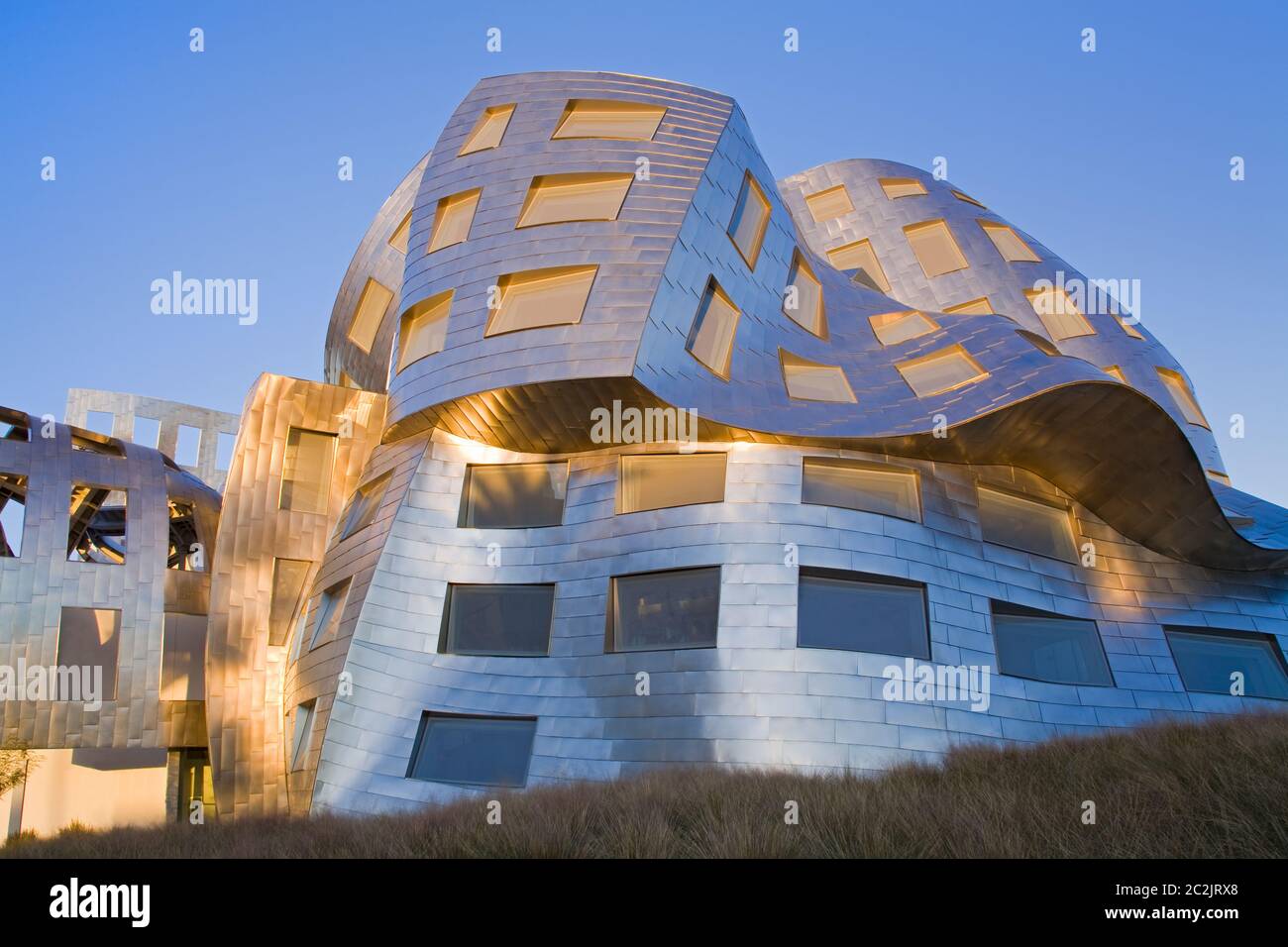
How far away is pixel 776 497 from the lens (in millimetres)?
17203

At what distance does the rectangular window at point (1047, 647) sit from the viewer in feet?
57.6

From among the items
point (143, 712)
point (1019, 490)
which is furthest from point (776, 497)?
point (143, 712)

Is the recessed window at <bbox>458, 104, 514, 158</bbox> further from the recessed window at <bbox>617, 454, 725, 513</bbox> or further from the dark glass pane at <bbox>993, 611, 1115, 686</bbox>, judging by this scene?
the dark glass pane at <bbox>993, 611, 1115, 686</bbox>

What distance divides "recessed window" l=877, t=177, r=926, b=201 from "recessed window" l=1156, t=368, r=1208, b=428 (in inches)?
352

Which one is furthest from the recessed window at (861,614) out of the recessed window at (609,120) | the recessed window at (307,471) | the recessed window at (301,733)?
the recessed window at (307,471)

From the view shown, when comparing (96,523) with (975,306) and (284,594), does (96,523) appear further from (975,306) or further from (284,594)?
(975,306)

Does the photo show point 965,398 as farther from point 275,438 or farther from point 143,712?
point 143,712

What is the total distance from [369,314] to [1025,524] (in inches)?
634

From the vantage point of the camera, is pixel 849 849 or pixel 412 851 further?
pixel 412 851

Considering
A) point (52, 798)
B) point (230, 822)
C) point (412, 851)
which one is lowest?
point (52, 798)

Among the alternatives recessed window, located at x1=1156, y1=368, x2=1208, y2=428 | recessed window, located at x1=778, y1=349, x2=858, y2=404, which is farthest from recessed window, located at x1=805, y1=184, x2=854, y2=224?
recessed window, located at x1=778, y1=349, x2=858, y2=404

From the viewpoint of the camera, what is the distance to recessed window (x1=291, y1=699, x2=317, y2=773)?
17.5 m

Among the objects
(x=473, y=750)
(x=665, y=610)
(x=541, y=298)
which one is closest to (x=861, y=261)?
(x=541, y=298)
